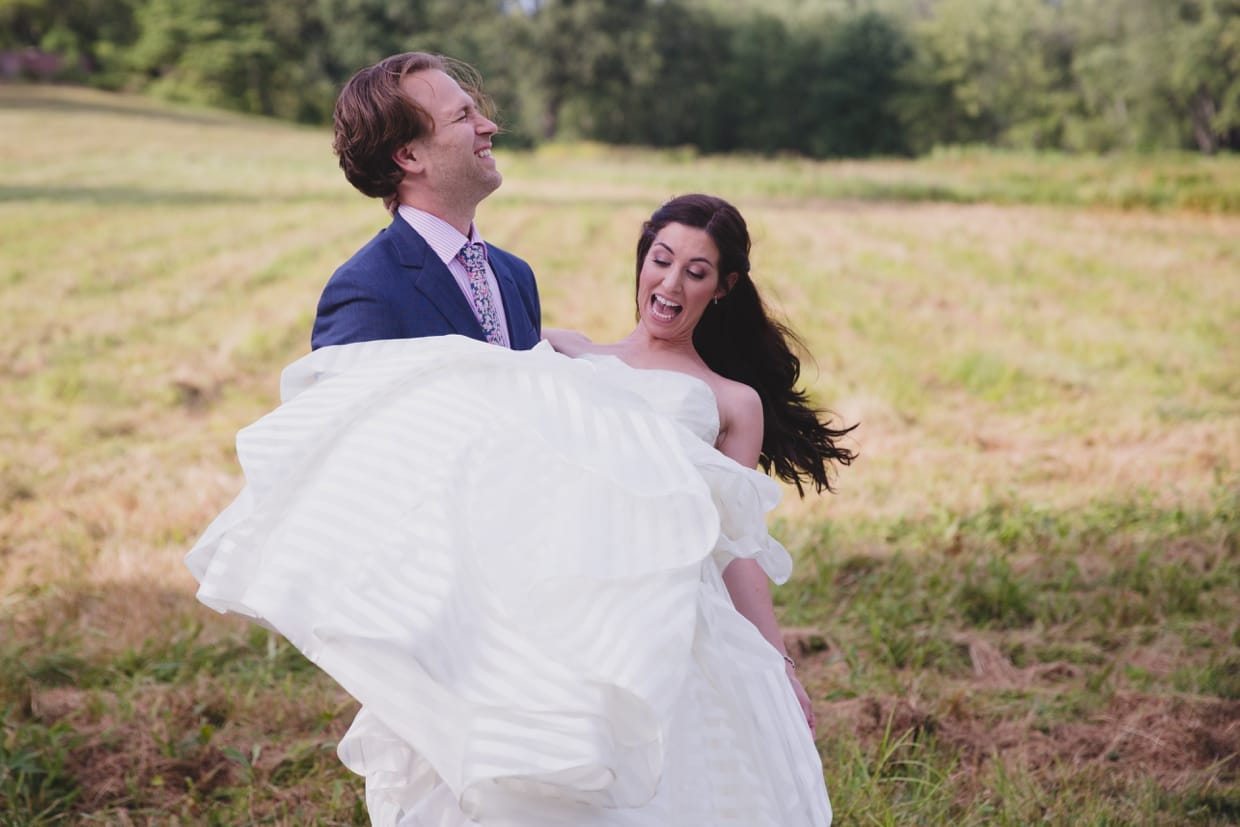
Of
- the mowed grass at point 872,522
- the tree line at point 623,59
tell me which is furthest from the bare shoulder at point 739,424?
the tree line at point 623,59

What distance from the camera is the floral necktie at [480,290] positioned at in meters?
2.71

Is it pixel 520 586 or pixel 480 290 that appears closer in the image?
pixel 520 586

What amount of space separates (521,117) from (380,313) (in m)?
58.0

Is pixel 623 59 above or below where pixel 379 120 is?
above

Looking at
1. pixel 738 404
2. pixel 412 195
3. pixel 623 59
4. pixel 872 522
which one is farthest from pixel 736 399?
pixel 623 59

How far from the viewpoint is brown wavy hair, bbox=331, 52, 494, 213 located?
2.55m

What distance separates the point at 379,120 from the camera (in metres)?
2.55

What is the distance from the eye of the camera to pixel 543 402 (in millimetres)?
2027

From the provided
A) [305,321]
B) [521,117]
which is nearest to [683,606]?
[305,321]

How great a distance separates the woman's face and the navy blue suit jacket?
420 mm

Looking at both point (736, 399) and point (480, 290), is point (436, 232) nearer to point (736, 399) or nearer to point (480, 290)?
point (480, 290)

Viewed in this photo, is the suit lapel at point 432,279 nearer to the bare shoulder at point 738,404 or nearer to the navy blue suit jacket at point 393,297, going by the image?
the navy blue suit jacket at point 393,297

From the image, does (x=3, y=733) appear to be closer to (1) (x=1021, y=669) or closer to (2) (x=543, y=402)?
(2) (x=543, y=402)

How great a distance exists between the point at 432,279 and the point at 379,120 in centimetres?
37
